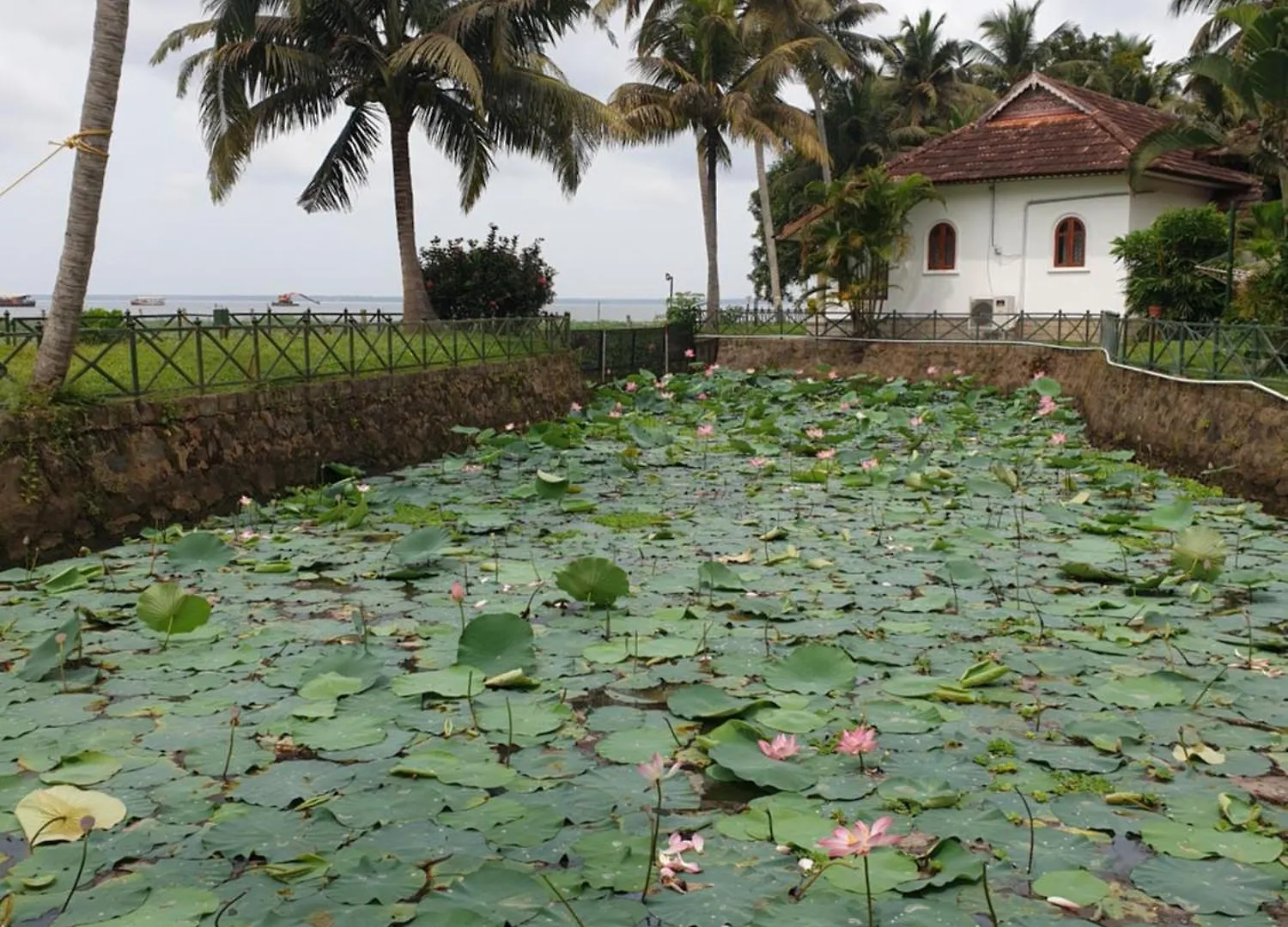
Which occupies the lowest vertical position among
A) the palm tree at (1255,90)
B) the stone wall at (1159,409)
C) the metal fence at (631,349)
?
the stone wall at (1159,409)

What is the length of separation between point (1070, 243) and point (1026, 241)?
911 mm

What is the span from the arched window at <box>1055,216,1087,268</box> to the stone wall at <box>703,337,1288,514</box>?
448 cm

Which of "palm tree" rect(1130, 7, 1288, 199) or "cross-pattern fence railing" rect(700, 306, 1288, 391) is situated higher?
"palm tree" rect(1130, 7, 1288, 199)

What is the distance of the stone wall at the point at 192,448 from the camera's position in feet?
26.2

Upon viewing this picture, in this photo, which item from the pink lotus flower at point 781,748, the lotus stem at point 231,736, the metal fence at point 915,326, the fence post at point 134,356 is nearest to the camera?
the pink lotus flower at point 781,748

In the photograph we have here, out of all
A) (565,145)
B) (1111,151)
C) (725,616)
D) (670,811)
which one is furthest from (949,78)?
(670,811)

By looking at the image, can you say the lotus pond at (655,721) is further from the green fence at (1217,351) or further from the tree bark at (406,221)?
the tree bark at (406,221)

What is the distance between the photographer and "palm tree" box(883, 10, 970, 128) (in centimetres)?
3547

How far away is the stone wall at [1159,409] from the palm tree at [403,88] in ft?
26.9

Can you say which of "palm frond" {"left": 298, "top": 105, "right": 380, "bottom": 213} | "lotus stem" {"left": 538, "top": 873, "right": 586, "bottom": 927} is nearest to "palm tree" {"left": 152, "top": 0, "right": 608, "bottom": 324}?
"palm frond" {"left": 298, "top": 105, "right": 380, "bottom": 213}

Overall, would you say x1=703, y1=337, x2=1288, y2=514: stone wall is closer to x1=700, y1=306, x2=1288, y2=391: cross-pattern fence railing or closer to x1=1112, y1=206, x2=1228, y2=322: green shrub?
x1=700, y1=306, x2=1288, y2=391: cross-pattern fence railing

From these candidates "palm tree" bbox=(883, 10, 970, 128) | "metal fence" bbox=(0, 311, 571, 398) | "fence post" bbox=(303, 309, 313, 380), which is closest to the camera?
"metal fence" bbox=(0, 311, 571, 398)

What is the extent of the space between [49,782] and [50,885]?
2.56 feet

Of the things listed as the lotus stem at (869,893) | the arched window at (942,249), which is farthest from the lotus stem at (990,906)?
the arched window at (942,249)
